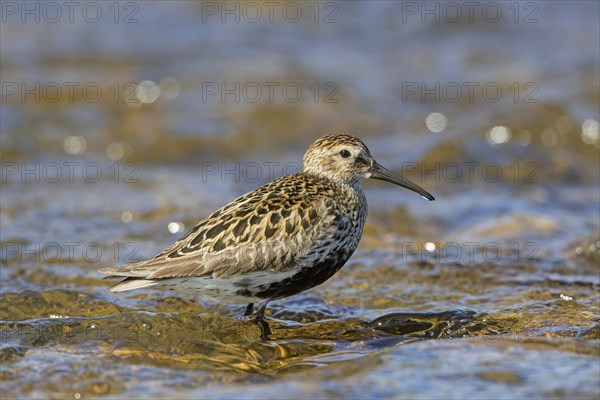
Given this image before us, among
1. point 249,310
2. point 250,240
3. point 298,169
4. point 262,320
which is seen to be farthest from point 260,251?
point 298,169

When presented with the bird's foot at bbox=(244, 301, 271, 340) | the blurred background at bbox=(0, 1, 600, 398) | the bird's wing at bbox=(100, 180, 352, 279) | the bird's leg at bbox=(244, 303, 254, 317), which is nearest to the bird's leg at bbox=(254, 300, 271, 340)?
the bird's foot at bbox=(244, 301, 271, 340)

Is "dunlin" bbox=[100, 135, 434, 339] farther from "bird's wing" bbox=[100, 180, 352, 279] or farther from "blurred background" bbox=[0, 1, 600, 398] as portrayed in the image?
"blurred background" bbox=[0, 1, 600, 398]

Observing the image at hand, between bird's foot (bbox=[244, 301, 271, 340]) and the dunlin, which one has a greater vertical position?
the dunlin

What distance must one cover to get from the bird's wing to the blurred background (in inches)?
25.5

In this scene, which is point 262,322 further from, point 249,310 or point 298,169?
point 298,169

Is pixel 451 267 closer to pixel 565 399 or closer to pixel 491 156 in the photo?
pixel 565 399

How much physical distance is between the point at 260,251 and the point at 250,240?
0.12 m

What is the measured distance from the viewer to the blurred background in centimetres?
710

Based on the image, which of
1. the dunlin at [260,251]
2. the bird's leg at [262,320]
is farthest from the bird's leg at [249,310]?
the bird's leg at [262,320]

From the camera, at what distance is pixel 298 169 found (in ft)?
46.1

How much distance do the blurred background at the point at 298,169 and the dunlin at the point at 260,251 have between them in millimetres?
483

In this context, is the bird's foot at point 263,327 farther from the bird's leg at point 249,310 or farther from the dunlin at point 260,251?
the bird's leg at point 249,310

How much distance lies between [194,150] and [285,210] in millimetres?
7282

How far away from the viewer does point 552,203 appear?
12.7 meters
